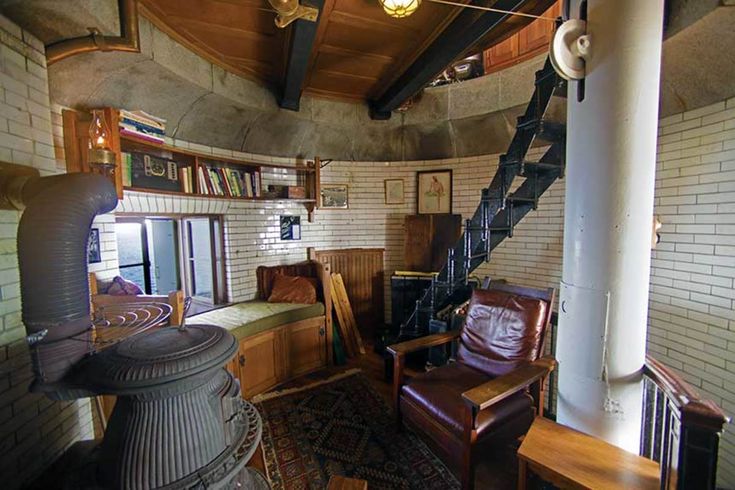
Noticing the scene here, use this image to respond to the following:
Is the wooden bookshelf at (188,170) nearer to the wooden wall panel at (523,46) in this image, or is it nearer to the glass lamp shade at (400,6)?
the glass lamp shade at (400,6)

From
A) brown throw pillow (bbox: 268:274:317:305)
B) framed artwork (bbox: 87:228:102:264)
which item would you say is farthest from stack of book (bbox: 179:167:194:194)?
brown throw pillow (bbox: 268:274:317:305)

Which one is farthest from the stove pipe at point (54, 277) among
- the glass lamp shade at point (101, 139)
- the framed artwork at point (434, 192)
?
the framed artwork at point (434, 192)

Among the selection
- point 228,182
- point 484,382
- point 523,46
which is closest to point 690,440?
point 484,382

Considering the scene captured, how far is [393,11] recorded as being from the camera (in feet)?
5.91

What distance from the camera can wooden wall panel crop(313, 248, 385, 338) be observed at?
13.1 ft

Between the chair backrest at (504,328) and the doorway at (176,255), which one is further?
the doorway at (176,255)

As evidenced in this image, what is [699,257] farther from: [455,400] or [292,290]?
[292,290]

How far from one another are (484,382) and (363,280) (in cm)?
224

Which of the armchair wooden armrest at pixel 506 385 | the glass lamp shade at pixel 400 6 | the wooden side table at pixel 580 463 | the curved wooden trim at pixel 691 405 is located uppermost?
the glass lamp shade at pixel 400 6

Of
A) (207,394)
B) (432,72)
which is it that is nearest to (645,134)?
(432,72)

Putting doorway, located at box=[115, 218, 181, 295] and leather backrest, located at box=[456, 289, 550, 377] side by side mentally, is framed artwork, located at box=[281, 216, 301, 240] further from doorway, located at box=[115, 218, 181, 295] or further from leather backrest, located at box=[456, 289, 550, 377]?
leather backrest, located at box=[456, 289, 550, 377]

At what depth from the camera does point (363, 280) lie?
4.08 m

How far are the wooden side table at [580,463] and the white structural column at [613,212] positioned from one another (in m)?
0.13

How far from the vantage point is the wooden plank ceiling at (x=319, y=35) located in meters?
2.03
